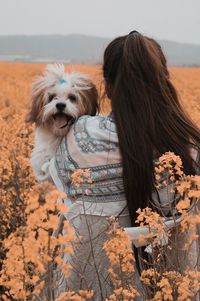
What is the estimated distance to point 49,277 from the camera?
195 centimetres

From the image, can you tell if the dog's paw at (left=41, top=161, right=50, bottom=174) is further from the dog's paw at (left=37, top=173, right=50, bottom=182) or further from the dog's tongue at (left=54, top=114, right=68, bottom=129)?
the dog's tongue at (left=54, top=114, right=68, bottom=129)

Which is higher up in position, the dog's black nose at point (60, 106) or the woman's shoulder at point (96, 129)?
the dog's black nose at point (60, 106)

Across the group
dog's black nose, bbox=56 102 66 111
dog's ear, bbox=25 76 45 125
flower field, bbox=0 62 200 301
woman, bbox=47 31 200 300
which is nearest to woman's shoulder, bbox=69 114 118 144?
woman, bbox=47 31 200 300

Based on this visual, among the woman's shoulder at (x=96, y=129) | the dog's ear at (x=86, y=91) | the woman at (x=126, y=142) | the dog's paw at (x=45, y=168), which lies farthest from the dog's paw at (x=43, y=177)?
the dog's ear at (x=86, y=91)

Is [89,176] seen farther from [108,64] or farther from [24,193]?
[24,193]

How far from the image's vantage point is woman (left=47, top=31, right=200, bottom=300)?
109 inches

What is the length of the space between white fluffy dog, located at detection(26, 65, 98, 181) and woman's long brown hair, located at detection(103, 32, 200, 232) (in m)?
0.44

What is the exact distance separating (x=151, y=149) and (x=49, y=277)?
0.98 meters

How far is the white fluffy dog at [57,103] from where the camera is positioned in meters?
3.25

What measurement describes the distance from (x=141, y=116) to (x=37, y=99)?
2.50 ft

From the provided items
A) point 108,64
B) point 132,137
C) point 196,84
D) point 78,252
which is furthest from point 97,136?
point 196,84

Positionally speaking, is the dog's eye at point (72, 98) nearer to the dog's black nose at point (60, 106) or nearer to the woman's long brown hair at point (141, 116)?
the dog's black nose at point (60, 106)

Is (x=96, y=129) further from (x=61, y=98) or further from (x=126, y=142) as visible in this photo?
(x=61, y=98)

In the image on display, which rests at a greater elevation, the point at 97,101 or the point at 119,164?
the point at 97,101
